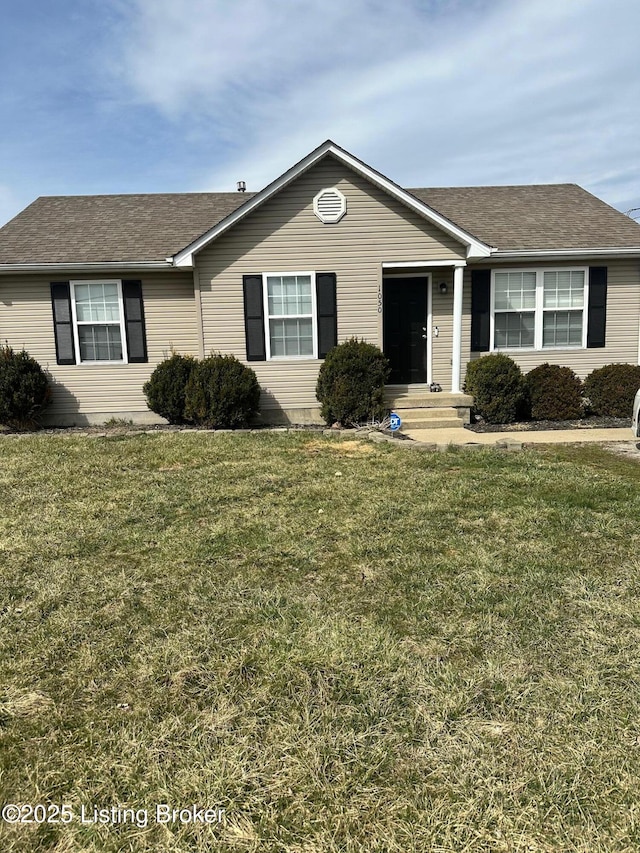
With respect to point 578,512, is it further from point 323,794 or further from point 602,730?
point 323,794

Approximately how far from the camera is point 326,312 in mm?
10266

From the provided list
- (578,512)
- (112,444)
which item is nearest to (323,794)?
(578,512)

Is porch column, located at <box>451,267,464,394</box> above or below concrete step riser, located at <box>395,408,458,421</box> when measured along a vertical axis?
above

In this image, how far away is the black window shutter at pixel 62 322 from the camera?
1033 centimetres

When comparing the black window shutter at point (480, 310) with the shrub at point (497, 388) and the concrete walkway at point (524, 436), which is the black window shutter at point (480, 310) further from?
the concrete walkway at point (524, 436)

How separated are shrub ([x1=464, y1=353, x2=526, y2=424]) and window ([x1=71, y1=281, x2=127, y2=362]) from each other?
6499 millimetres

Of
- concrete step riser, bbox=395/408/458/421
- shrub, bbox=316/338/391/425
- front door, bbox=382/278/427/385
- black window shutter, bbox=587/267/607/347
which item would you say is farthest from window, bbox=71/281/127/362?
black window shutter, bbox=587/267/607/347

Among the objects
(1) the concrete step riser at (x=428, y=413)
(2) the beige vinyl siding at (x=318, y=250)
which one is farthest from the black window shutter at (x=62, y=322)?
(1) the concrete step riser at (x=428, y=413)

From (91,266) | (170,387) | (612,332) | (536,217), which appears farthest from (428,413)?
(91,266)

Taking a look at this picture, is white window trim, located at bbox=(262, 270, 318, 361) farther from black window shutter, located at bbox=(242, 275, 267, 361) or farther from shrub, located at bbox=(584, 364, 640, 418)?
shrub, located at bbox=(584, 364, 640, 418)

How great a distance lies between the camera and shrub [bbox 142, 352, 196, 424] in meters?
9.80

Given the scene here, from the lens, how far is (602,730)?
2.22m

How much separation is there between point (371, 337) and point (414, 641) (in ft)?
26.2

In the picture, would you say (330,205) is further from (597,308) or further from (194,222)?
(597,308)
